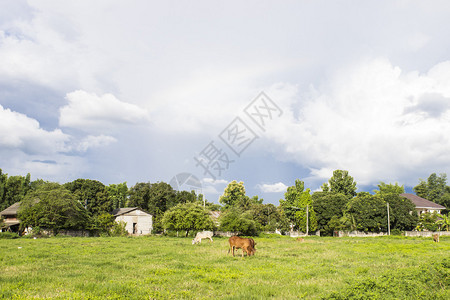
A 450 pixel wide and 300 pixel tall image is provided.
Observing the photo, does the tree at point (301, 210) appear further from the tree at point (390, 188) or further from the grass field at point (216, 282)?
the grass field at point (216, 282)

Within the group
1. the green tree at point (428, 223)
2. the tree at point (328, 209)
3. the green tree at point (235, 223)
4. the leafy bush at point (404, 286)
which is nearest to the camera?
the leafy bush at point (404, 286)

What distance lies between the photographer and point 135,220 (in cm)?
6362

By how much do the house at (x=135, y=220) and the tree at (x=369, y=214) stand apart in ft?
126

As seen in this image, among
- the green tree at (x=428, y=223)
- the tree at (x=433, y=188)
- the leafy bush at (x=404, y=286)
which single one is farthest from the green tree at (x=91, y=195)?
the tree at (x=433, y=188)

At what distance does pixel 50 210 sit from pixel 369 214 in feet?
171

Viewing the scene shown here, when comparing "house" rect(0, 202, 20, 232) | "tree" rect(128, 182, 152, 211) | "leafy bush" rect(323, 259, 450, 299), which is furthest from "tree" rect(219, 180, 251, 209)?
"leafy bush" rect(323, 259, 450, 299)

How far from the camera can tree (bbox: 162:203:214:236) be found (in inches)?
1788

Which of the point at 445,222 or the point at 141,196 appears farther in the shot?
the point at 141,196

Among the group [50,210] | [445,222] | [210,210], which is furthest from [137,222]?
[445,222]

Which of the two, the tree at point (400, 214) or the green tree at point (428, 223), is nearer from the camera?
the tree at point (400, 214)

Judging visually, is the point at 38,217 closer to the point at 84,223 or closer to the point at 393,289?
the point at 84,223

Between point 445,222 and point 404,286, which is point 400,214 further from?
point 404,286

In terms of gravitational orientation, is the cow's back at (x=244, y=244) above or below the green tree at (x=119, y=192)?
below

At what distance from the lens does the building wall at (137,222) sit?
6312cm
